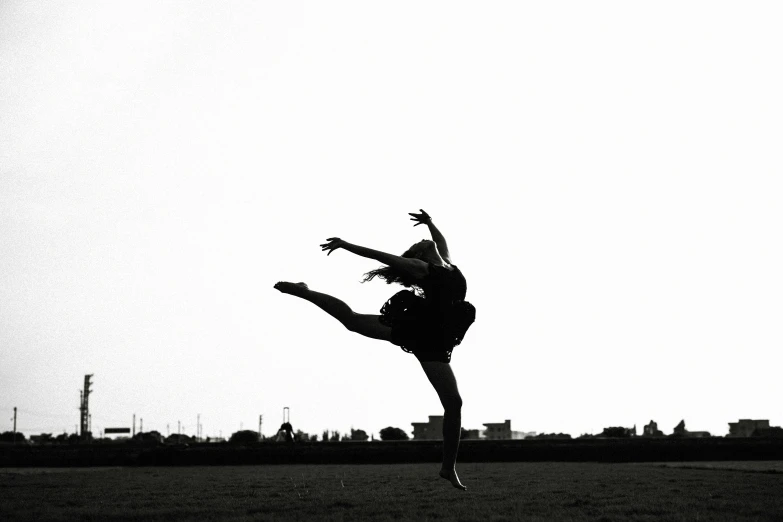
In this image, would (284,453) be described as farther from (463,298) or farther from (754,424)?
(754,424)

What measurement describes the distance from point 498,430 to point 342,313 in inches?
4438

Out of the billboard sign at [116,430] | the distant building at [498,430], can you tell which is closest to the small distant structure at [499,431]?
the distant building at [498,430]

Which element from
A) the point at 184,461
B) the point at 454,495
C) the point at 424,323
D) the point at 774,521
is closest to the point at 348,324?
the point at 424,323

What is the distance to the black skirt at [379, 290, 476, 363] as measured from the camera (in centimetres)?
902

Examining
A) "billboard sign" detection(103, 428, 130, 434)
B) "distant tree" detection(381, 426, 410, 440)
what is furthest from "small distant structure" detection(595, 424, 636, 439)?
"billboard sign" detection(103, 428, 130, 434)

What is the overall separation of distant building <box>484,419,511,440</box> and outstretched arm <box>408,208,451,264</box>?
9782 centimetres

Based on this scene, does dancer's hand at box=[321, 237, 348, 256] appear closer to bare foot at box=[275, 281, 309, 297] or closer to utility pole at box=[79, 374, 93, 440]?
bare foot at box=[275, 281, 309, 297]

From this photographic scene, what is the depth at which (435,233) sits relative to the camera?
9953 mm

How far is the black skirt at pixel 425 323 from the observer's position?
355 inches

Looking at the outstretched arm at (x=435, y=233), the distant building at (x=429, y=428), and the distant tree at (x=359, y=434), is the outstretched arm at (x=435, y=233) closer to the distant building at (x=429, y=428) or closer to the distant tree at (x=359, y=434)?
the distant building at (x=429, y=428)

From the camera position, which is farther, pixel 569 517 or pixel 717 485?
pixel 717 485

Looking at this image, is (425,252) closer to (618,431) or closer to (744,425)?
(618,431)

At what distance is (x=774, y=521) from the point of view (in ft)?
21.7

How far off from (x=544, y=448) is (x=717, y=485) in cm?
2782
